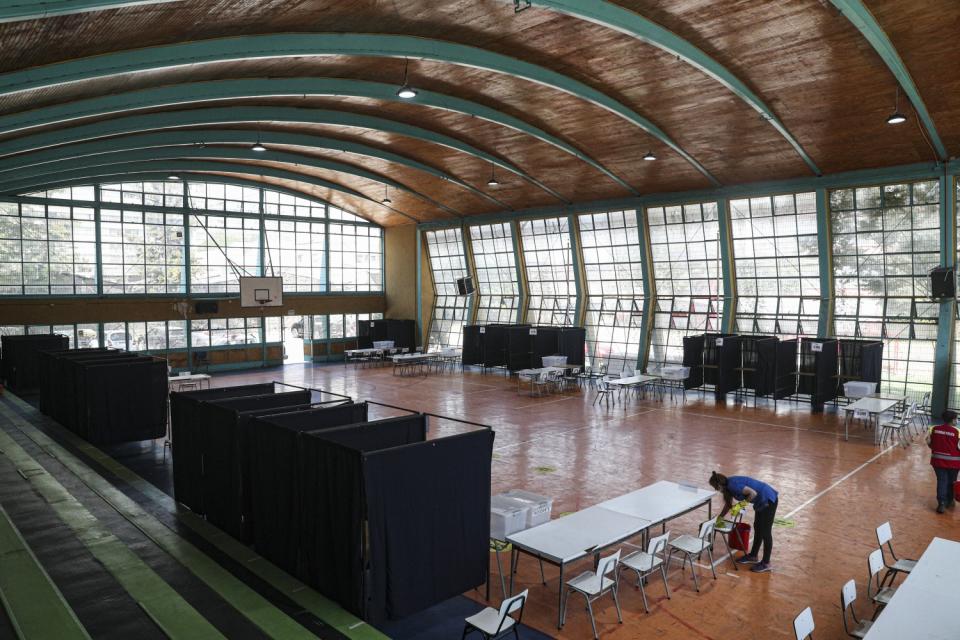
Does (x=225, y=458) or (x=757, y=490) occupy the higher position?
(x=225, y=458)

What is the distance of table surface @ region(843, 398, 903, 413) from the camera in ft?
51.1

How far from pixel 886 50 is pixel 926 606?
11.4 m

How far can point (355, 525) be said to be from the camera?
674 cm

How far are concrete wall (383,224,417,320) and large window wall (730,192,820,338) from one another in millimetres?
18011

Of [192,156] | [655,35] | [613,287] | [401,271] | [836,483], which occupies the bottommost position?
[836,483]

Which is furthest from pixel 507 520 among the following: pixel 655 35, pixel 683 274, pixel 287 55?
→ pixel 683 274

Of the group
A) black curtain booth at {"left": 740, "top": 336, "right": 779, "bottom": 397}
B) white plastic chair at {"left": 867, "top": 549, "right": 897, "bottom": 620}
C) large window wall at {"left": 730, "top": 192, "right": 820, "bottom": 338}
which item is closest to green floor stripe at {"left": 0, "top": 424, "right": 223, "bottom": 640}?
white plastic chair at {"left": 867, "top": 549, "right": 897, "bottom": 620}

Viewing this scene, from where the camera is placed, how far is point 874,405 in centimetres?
1611

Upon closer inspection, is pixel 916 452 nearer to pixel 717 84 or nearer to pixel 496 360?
pixel 717 84

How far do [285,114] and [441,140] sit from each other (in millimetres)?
5281

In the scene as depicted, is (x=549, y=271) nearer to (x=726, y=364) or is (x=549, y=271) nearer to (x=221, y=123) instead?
(x=726, y=364)

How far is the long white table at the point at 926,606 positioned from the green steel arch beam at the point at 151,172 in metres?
25.7

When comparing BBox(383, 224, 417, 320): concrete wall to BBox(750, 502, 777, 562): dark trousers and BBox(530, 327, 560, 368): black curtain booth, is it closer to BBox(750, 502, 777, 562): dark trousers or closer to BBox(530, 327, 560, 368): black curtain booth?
BBox(530, 327, 560, 368): black curtain booth

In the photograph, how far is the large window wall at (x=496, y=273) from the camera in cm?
3178
